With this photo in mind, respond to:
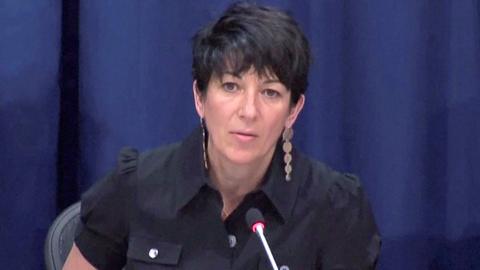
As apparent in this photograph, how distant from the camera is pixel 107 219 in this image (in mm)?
1693

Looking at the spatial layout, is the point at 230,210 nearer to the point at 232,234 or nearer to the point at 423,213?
the point at 232,234

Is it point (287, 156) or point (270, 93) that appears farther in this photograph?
point (287, 156)

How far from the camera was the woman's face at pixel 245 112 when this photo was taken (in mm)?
1542

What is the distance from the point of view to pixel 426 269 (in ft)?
7.82

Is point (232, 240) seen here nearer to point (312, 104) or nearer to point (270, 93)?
point (270, 93)

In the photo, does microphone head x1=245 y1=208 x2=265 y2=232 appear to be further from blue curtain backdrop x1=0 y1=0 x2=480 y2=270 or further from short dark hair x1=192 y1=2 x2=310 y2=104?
blue curtain backdrop x1=0 y1=0 x2=480 y2=270

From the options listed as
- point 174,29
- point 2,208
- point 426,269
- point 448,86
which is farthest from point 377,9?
point 2,208

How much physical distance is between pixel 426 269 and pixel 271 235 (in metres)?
0.86

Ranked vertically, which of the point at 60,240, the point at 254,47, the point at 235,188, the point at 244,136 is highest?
the point at 254,47

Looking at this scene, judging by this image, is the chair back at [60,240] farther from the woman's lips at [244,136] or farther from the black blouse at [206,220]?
the woman's lips at [244,136]

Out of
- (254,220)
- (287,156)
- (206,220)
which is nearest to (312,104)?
(287,156)

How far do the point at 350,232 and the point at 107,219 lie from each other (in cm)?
43

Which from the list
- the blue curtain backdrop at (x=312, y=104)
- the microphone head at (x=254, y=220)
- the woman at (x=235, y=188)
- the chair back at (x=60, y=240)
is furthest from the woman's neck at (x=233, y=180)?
the blue curtain backdrop at (x=312, y=104)

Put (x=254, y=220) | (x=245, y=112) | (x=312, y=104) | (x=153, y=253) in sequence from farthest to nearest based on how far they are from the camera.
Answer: (x=312, y=104) → (x=153, y=253) → (x=245, y=112) → (x=254, y=220)
